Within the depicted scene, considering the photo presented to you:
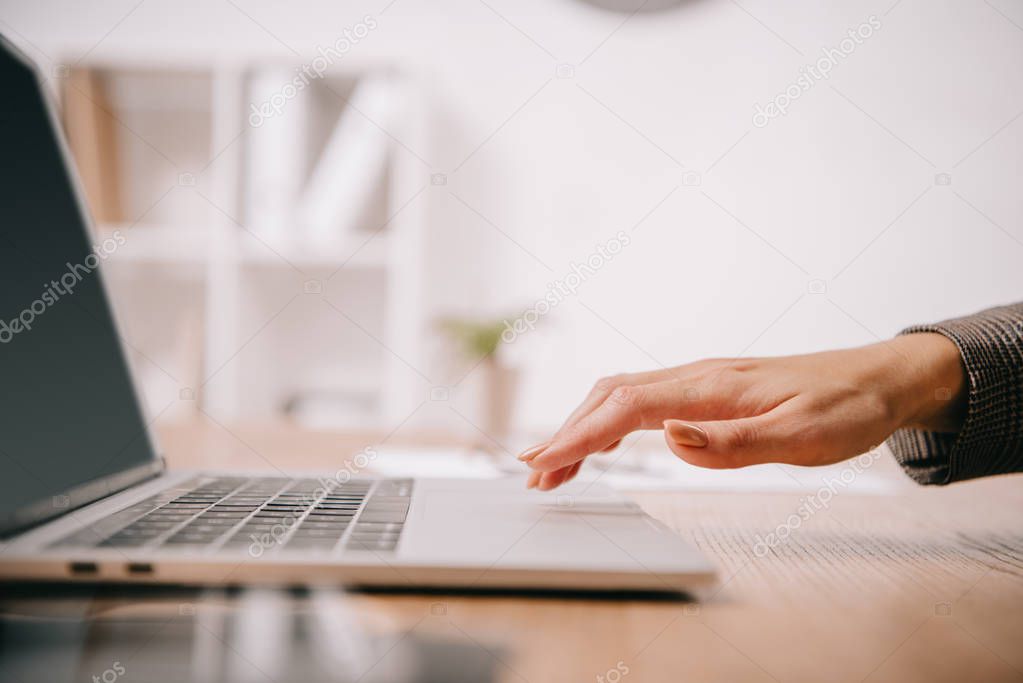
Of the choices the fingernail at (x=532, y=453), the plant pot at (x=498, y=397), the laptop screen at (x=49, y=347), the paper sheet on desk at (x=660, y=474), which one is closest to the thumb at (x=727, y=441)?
the fingernail at (x=532, y=453)

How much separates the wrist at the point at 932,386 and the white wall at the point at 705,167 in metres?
1.79

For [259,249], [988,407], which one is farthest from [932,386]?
[259,249]

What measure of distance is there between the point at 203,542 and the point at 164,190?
2.47 m

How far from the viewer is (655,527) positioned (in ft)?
1.65

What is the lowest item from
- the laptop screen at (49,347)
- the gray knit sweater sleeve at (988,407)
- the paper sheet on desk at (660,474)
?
the paper sheet on desk at (660,474)

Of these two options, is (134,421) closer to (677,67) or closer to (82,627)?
(82,627)

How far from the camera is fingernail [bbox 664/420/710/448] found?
0.54m

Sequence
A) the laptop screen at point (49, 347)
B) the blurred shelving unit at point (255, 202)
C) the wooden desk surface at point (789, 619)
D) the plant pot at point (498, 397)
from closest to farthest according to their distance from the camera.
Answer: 1. the wooden desk surface at point (789, 619)
2. the laptop screen at point (49, 347)
3. the plant pot at point (498, 397)
4. the blurred shelving unit at point (255, 202)

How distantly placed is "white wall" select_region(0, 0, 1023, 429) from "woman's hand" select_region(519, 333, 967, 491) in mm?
1765

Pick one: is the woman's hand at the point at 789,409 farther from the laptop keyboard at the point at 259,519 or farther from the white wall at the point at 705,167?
the white wall at the point at 705,167

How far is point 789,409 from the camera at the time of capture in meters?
0.62

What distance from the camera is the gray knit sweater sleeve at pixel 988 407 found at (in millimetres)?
635

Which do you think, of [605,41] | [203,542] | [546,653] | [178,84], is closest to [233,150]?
[178,84]

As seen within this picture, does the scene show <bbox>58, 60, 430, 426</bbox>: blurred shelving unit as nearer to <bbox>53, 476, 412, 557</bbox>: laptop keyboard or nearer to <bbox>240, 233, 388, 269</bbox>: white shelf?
<bbox>240, 233, 388, 269</bbox>: white shelf
